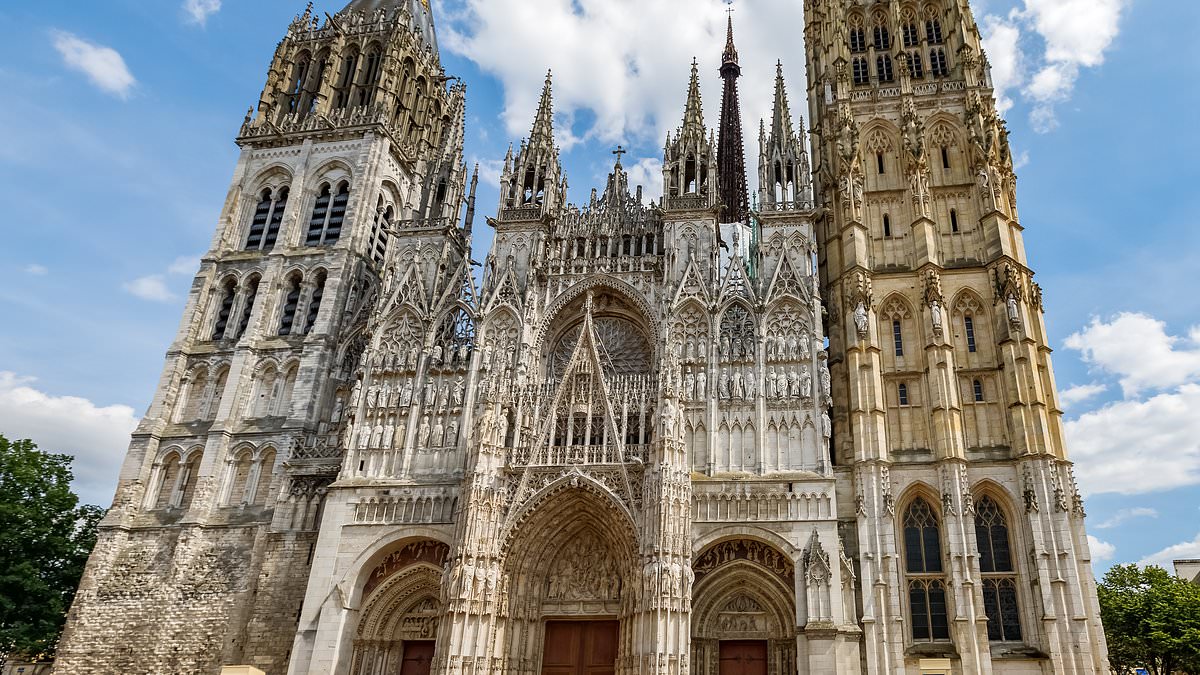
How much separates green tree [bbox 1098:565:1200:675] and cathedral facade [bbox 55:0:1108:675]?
1136cm

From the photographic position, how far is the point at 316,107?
40.7 metres

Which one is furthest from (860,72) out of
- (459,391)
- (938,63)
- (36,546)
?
(36,546)

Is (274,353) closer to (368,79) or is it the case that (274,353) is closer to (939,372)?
(368,79)

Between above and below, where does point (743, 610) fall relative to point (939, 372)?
below

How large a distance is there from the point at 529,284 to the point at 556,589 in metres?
11.7

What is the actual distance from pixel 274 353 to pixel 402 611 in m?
13.1

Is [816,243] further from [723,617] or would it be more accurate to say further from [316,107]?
[316,107]

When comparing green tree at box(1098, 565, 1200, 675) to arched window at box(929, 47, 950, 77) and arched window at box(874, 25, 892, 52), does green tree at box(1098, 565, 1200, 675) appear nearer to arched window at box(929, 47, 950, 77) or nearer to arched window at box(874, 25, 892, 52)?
arched window at box(929, 47, 950, 77)

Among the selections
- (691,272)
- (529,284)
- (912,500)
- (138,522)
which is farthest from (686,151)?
(138,522)

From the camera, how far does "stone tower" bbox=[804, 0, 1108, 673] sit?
2494cm

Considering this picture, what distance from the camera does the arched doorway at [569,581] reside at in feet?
85.8

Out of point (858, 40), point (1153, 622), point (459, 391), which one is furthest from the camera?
point (858, 40)

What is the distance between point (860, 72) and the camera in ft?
120

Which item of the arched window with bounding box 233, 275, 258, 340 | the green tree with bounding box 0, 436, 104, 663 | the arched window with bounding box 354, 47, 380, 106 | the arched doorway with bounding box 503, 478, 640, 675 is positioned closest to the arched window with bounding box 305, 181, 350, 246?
the arched window with bounding box 233, 275, 258, 340
